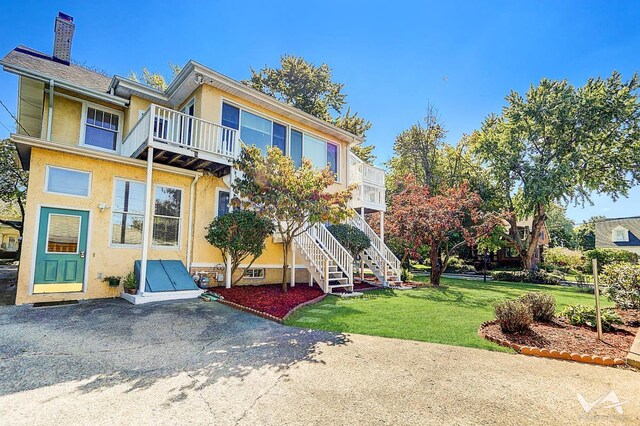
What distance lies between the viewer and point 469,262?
30.8 metres

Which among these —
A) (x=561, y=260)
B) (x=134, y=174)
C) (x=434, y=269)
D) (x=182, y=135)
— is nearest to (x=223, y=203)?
(x=182, y=135)

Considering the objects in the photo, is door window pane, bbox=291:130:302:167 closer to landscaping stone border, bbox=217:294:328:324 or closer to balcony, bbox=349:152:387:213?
balcony, bbox=349:152:387:213

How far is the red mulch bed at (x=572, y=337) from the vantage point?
204 inches

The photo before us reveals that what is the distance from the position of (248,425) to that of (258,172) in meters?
6.47

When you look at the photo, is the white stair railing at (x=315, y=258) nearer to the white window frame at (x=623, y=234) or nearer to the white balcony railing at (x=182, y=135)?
the white balcony railing at (x=182, y=135)

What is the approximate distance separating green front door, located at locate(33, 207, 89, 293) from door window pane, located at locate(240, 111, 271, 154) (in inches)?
221

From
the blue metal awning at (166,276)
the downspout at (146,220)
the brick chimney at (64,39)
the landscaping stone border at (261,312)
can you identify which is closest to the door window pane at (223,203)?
the blue metal awning at (166,276)

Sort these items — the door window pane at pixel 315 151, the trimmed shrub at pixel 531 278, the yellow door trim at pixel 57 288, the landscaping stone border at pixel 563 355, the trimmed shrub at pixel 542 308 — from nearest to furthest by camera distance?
1. the landscaping stone border at pixel 563 355
2. the trimmed shrub at pixel 542 308
3. the yellow door trim at pixel 57 288
4. the door window pane at pixel 315 151
5. the trimmed shrub at pixel 531 278

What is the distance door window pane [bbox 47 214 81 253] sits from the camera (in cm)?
778

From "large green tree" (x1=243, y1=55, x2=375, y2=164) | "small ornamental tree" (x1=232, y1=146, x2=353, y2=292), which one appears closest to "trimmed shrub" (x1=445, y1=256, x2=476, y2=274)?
"large green tree" (x1=243, y1=55, x2=375, y2=164)

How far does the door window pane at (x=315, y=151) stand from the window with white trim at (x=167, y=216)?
5.89 metres

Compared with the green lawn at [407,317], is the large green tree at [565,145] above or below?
above

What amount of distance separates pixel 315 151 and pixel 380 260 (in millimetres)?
5688

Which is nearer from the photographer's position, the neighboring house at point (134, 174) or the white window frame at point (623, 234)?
the neighboring house at point (134, 174)
